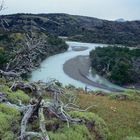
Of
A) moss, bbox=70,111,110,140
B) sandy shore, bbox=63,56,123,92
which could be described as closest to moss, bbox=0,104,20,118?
moss, bbox=70,111,110,140

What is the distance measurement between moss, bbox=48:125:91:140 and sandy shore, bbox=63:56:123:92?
43488 millimetres

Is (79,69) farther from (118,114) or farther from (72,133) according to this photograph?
(72,133)

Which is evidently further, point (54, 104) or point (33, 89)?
point (33, 89)

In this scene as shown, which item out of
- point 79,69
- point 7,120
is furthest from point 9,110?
point 79,69

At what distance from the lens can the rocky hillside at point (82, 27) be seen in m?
134

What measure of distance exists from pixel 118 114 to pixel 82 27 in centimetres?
16125

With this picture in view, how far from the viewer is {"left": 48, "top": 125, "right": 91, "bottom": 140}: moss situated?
9072 mm

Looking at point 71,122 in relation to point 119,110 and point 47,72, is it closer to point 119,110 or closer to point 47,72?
point 119,110

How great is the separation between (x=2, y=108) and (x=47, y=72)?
5125 centimetres

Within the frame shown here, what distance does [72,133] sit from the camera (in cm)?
946

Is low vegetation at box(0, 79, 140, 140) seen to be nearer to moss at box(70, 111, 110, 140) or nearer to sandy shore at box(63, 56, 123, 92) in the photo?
moss at box(70, 111, 110, 140)

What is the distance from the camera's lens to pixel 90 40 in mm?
142750

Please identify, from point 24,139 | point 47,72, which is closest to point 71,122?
point 24,139

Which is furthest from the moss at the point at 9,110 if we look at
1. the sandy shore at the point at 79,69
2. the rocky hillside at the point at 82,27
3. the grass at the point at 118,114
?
the rocky hillside at the point at 82,27
